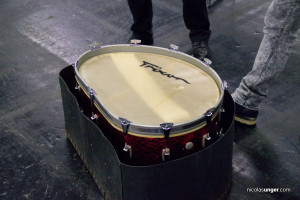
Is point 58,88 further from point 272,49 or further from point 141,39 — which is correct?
point 272,49

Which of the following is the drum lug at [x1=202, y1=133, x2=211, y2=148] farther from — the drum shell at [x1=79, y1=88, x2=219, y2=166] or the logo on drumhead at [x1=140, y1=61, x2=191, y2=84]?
the logo on drumhead at [x1=140, y1=61, x2=191, y2=84]

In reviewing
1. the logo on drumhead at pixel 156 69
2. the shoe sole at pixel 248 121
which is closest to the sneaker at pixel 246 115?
the shoe sole at pixel 248 121

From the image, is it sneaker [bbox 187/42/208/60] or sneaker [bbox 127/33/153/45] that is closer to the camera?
sneaker [bbox 187/42/208/60]

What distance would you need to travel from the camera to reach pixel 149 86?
177 cm

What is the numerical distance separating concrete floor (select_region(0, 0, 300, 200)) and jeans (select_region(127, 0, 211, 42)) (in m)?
0.18

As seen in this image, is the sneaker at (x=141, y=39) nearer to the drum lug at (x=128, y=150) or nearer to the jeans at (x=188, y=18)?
the jeans at (x=188, y=18)

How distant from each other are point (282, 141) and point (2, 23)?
8.33ft

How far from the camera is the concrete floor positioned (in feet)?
6.29

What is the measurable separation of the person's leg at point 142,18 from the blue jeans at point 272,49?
38.7 inches

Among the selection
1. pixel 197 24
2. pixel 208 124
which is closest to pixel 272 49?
pixel 208 124

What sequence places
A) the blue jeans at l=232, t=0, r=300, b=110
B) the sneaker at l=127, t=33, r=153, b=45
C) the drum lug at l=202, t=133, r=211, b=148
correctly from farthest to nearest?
→ 1. the sneaker at l=127, t=33, r=153, b=45
2. the blue jeans at l=232, t=0, r=300, b=110
3. the drum lug at l=202, t=133, r=211, b=148

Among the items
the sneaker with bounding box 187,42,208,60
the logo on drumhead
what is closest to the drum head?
the logo on drumhead

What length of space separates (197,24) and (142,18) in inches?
16.3

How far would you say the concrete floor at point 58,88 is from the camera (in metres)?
1.92
